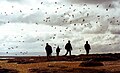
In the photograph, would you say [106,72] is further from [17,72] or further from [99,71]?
[17,72]

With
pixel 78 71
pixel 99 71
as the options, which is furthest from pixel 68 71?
pixel 99 71

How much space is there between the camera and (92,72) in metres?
32.1

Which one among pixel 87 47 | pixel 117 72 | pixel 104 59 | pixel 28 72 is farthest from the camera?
pixel 87 47

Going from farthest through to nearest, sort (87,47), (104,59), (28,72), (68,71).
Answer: (87,47) → (104,59) → (28,72) → (68,71)

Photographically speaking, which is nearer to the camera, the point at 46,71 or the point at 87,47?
the point at 46,71

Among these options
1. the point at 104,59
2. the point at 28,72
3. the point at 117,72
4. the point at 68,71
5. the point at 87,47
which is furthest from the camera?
the point at 87,47

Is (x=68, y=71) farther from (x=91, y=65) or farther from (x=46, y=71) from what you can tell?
(x=91, y=65)

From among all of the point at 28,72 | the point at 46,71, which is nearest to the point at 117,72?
the point at 46,71

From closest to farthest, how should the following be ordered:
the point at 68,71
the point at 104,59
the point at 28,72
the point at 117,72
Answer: the point at 117,72
the point at 68,71
the point at 28,72
the point at 104,59

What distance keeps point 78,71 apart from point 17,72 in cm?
759

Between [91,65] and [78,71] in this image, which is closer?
[78,71]

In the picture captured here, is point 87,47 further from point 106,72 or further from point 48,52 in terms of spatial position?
point 106,72

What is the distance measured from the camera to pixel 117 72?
31500 millimetres

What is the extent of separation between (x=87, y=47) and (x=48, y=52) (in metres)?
6.32
